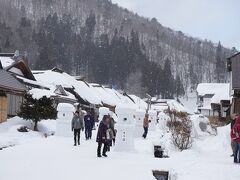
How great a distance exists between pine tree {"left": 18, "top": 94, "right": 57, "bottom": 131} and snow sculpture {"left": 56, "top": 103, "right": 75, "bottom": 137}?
198cm

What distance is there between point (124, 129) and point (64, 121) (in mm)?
7522

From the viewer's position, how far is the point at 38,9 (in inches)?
7042

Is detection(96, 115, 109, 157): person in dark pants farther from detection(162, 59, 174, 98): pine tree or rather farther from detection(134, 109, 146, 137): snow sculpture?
detection(162, 59, 174, 98): pine tree

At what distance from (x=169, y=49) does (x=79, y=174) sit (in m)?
177

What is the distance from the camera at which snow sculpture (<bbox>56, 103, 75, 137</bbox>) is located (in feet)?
81.4

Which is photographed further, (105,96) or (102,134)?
(105,96)

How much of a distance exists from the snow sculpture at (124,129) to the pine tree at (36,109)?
9606 millimetres

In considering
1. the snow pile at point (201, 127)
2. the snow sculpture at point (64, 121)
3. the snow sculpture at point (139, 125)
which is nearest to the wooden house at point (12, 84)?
the snow sculpture at point (64, 121)

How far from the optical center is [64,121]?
25.0m

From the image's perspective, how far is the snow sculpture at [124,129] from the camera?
1811cm

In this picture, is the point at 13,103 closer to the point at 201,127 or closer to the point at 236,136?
the point at 201,127

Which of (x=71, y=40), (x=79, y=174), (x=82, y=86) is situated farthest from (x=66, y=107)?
(x=71, y=40)

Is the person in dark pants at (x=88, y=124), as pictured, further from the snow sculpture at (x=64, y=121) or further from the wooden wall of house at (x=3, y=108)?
the wooden wall of house at (x=3, y=108)

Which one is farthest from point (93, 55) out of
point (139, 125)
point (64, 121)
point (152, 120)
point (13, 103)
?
point (64, 121)
